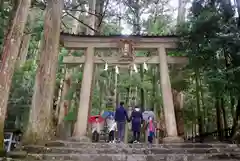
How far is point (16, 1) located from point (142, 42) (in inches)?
220

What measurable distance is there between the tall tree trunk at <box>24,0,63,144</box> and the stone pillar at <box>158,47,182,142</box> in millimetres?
4471

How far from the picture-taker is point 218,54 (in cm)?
969

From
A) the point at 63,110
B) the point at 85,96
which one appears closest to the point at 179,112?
the point at 85,96

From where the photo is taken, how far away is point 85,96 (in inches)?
411

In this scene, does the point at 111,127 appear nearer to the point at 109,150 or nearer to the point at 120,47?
the point at 109,150

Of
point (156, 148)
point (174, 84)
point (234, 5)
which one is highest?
point (234, 5)

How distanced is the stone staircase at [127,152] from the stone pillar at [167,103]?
5.86 ft

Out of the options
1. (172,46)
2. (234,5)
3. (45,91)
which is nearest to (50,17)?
(45,91)

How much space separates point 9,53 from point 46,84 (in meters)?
1.90

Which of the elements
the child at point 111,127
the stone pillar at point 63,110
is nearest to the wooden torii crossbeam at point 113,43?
the stone pillar at point 63,110

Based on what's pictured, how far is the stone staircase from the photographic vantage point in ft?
21.5

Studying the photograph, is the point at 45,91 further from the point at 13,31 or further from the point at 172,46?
the point at 172,46

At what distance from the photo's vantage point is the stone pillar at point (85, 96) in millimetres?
9898

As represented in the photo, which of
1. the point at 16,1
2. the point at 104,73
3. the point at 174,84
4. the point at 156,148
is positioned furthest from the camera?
the point at 104,73
